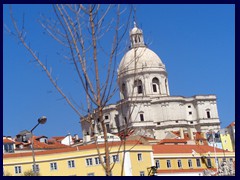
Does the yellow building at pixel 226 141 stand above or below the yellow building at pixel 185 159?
above

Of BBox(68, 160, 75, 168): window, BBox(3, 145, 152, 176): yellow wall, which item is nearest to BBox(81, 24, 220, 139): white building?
BBox(3, 145, 152, 176): yellow wall

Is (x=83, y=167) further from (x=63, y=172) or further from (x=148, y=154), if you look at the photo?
(x=148, y=154)

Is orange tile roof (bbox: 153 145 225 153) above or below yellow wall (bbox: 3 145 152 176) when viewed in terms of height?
above

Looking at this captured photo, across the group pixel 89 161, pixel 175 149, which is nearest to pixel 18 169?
pixel 89 161

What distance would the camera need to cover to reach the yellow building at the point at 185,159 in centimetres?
1917

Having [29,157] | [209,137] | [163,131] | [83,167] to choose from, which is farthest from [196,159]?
[163,131]

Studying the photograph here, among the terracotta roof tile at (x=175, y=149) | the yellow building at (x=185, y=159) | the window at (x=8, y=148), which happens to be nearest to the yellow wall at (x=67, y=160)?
the yellow building at (x=185, y=159)

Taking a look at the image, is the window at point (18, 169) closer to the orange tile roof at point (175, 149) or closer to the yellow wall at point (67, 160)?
the yellow wall at point (67, 160)

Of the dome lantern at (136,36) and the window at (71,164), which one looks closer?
the dome lantern at (136,36)

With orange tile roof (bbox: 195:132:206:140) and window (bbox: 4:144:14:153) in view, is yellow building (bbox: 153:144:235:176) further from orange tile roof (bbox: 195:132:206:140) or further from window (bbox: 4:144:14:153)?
orange tile roof (bbox: 195:132:206:140)

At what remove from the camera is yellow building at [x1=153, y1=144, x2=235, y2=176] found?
19.2 meters

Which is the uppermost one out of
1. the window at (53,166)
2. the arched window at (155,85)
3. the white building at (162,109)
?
the arched window at (155,85)

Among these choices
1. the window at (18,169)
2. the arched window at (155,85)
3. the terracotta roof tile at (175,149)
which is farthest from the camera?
the arched window at (155,85)

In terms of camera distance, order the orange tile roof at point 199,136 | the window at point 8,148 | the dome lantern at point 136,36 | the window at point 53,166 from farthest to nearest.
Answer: the orange tile roof at point 199,136
the window at point 8,148
the window at point 53,166
the dome lantern at point 136,36
